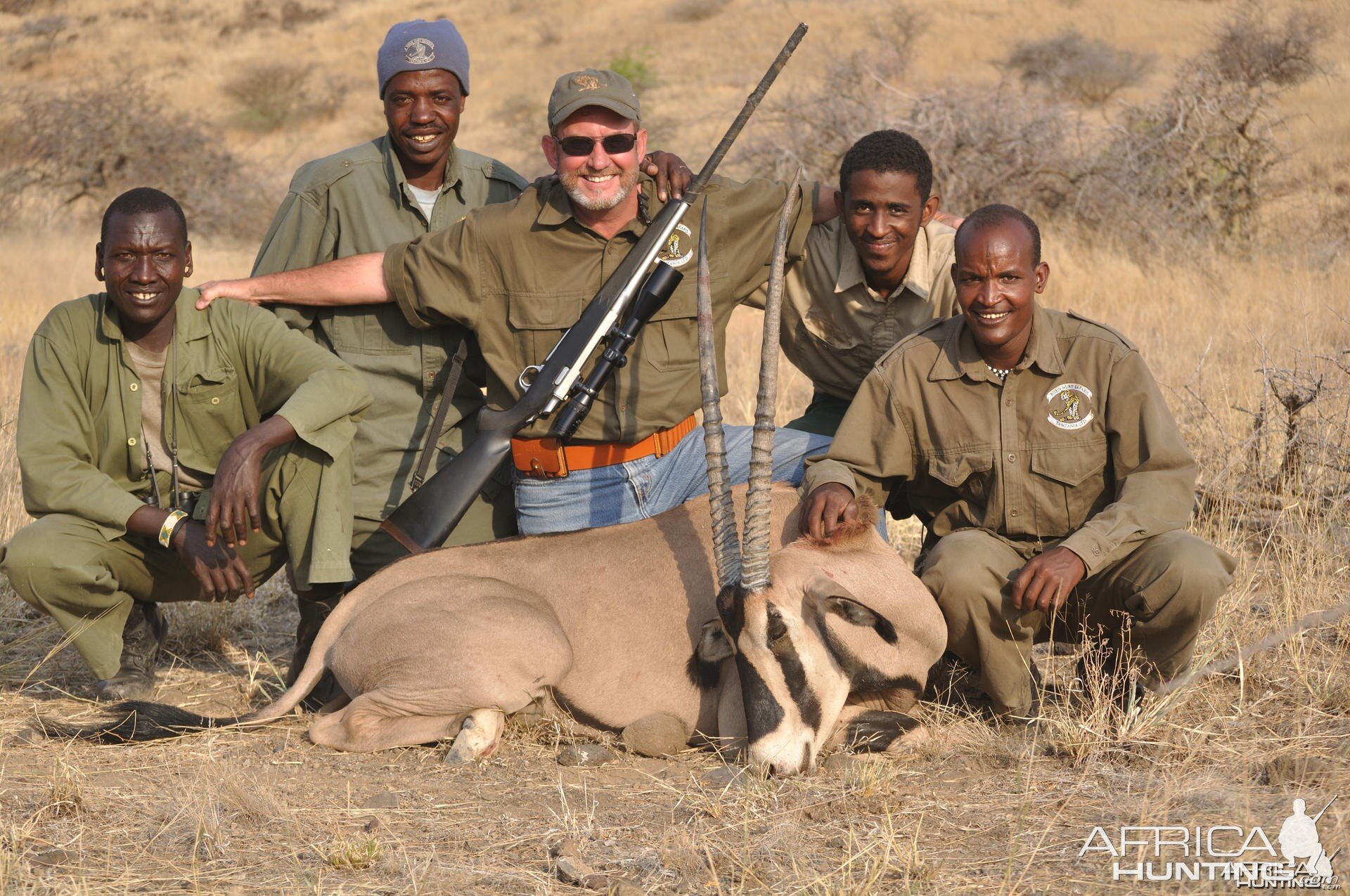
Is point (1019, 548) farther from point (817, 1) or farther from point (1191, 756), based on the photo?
point (817, 1)

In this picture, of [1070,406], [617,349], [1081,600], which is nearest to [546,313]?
[617,349]

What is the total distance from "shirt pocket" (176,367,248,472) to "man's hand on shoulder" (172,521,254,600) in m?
0.48

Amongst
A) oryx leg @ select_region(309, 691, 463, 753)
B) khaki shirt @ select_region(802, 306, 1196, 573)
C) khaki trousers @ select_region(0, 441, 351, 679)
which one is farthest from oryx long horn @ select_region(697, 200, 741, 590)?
khaki trousers @ select_region(0, 441, 351, 679)

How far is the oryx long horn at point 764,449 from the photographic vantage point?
445 centimetres

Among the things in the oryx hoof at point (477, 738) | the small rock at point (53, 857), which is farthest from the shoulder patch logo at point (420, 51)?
the small rock at point (53, 857)

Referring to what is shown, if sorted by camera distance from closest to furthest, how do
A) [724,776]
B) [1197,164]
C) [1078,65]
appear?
[724,776]
[1197,164]
[1078,65]

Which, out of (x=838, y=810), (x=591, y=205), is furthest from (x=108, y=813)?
(x=591, y=205)

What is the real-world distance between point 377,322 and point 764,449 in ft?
7.68

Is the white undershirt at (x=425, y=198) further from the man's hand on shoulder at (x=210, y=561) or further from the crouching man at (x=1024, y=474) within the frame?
the crouching man at (x=1024, y=474)

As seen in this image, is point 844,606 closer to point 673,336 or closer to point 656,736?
point 656,736

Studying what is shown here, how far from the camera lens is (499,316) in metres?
5.77

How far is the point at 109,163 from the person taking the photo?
19.9 m

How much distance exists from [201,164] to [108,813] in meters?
17.8

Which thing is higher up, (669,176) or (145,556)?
(669,176)
